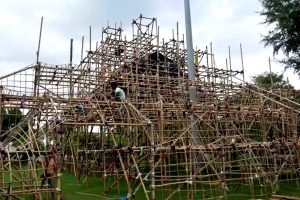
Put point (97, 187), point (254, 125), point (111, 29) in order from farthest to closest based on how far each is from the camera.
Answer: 1. point (111, 29)
2. point (254, 125)
3. point (97, 187)

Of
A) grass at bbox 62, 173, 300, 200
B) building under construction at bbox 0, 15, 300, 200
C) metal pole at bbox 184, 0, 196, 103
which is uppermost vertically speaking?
metal pole at bbox 184, 0, 196, 103

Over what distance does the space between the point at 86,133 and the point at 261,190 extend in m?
8.59

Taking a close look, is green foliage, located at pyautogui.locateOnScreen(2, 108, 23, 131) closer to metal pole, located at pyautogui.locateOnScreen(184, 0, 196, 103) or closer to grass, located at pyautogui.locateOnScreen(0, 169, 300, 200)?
grass, located at pyautogui.locateOnScreen(0, 169, 300, 200)

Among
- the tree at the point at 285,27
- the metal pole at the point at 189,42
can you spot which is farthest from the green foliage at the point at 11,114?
the tree at the point at 285,27

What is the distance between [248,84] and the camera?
65.2 ft

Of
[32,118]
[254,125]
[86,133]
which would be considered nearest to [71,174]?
[86,133]

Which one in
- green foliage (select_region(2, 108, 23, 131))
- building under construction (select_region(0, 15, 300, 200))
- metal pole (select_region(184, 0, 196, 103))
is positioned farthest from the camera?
Answer: metal pole (select_region(184, 0, 196, 103))

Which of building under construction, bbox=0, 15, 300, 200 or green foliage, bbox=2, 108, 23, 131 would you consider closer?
building under construction, bbox=0, 15, 300, 200

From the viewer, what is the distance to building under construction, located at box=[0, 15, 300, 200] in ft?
41.6

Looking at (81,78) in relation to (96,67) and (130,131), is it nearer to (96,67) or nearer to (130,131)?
(96,67)

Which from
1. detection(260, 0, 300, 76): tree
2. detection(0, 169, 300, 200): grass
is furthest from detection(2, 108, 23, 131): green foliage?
detection(260, 0, 300, 76): tree

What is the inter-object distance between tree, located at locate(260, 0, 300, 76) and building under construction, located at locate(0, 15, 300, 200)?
8.23 feet

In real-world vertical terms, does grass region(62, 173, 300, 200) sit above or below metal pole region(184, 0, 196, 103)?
below

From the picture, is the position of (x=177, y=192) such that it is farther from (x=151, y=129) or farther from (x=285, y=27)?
(x=285, y=27)
